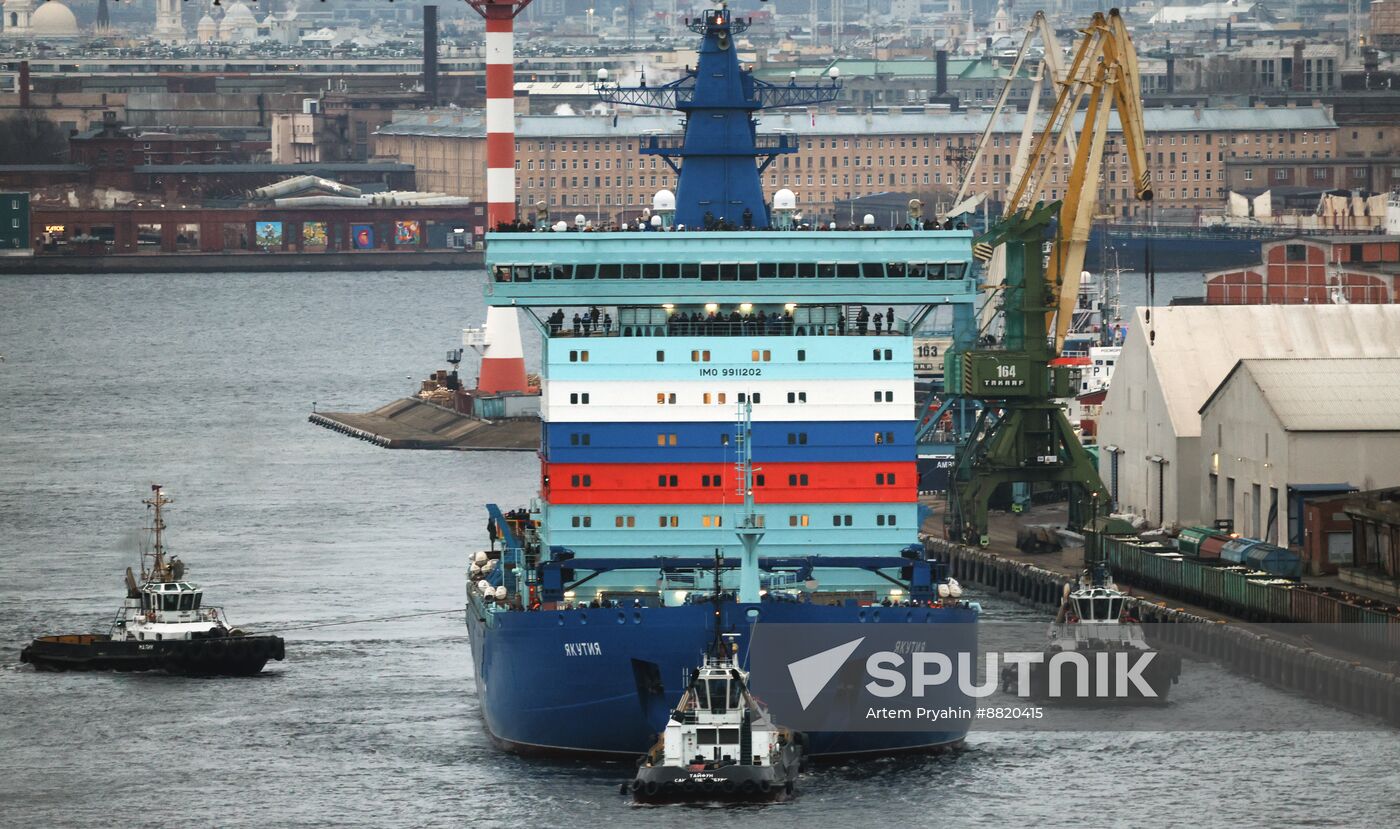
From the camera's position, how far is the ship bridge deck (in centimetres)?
4847

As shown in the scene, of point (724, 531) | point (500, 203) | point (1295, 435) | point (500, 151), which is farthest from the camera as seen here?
point (500, 151)

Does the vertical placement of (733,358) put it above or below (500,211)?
below

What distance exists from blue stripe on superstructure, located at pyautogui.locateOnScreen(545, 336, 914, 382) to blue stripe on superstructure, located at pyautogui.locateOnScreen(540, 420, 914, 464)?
2.38 feet

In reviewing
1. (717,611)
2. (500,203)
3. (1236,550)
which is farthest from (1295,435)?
(500,203)

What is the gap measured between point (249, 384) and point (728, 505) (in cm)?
7481

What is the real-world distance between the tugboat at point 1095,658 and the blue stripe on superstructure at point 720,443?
253 inches

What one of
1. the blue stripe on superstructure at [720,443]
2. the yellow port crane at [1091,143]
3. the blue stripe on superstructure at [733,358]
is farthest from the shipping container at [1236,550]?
the blue stripe on superstructure at [720,443]

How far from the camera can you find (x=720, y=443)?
46000mm

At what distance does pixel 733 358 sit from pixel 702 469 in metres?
1.72

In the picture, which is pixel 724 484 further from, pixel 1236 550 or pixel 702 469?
pixel 1236 550

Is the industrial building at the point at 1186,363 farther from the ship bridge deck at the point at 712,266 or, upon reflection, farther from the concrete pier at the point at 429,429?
the concrete pier at the point at 429,429

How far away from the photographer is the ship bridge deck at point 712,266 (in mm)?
48469

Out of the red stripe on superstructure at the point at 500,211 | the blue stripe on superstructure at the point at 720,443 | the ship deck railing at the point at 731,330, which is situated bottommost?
the blue stripe on superstructure at the point at 720,443

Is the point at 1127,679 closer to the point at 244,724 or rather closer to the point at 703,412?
the point at 703,412
